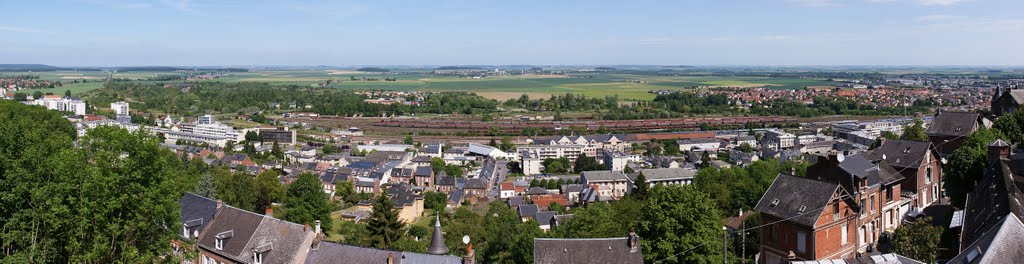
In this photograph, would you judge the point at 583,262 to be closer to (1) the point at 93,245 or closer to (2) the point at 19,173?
(1) the point at 93,245

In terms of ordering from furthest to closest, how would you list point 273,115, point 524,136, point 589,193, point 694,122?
point 273,115, point 694,122, point 524,136, point 589,193

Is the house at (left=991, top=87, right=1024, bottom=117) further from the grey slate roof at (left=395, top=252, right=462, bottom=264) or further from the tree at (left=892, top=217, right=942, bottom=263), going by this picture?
the grey slate roof at (left=395, top=252, right=462, bottom=264)

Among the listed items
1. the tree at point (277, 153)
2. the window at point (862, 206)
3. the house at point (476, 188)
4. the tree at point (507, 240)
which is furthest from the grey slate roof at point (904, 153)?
the tree at point (277, 153)

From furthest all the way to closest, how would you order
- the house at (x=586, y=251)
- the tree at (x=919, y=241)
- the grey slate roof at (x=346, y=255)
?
the house at (x=586, y=251)
the tree at (x=919, y=241)
the grey slate roof at (x=346, y=255)

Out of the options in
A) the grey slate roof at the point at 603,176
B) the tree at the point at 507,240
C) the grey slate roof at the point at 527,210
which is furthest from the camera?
the grey slate roof at the point at 603,176

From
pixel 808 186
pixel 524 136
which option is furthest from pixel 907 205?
pixel 524 136

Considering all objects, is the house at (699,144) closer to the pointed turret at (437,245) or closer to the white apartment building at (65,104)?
the pointed turret at (437,245)

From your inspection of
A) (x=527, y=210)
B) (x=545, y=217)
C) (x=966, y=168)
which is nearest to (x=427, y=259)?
(x=966, y=168)
